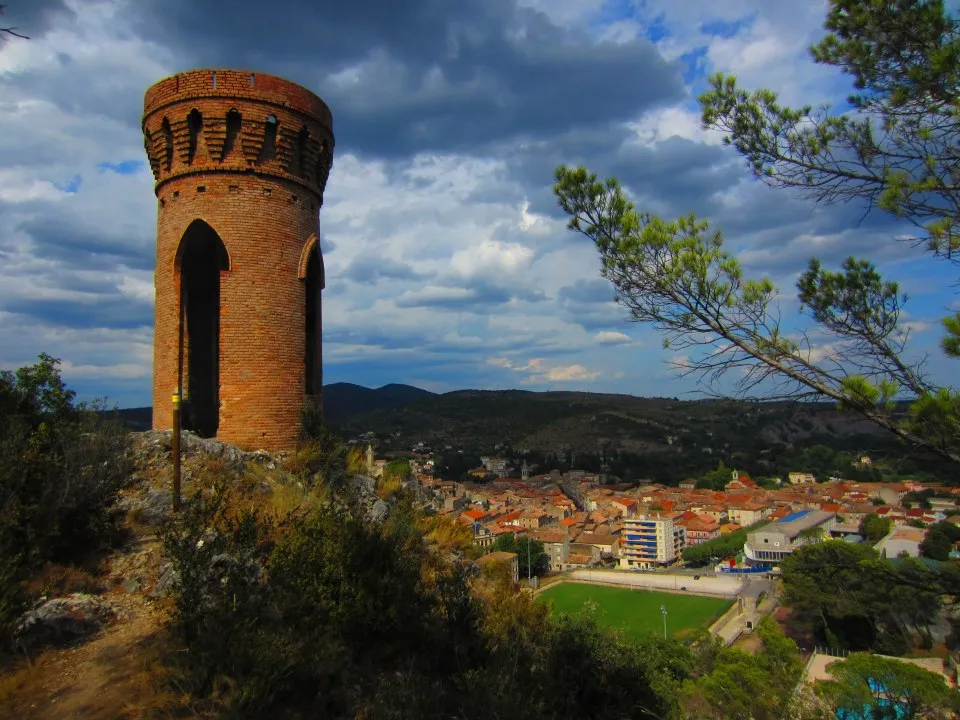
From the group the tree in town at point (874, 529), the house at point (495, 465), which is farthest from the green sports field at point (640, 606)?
the house at point (495, 465)

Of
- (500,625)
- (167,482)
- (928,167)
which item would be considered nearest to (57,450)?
(167,482)

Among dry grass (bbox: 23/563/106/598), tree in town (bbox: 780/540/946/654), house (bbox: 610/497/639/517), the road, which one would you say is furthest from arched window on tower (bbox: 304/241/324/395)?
house (bbox: 610/497/639/517)

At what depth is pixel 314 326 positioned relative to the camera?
1230 cm

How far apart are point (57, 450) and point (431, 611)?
5.24 meters

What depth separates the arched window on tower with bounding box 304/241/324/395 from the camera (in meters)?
12.0

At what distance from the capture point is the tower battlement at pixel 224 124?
405 inches

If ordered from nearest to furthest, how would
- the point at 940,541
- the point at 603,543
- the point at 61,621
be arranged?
the point at 61,621, the point at 940,541, the point at 603,543

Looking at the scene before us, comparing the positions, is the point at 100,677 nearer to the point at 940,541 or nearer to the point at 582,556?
the point at 940,541

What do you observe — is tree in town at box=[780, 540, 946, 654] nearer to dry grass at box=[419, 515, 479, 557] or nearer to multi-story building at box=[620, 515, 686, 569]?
dry grass at box=[419, 515, 479, 557]

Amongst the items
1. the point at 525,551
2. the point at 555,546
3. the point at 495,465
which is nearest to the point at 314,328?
the point at 525,551


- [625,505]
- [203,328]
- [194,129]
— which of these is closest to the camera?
[194,129]

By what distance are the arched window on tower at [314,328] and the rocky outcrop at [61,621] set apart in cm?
591

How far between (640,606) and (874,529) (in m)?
30.2

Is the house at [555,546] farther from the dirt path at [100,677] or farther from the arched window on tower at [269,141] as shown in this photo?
the dirt path at [100,677]
